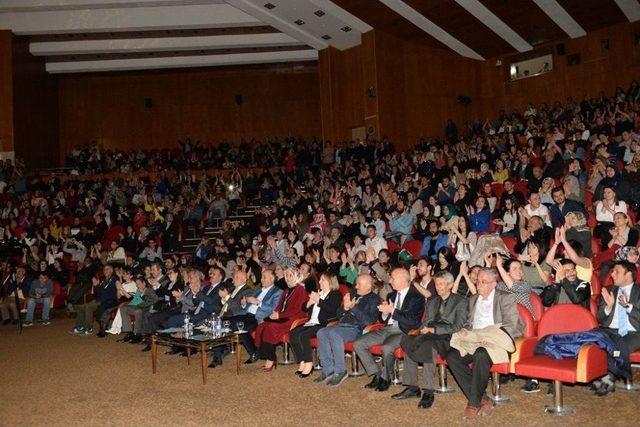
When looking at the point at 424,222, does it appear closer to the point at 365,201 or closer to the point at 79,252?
the point at 365,201

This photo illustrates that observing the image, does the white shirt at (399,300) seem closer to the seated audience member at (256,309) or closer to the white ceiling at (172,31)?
the seated audience member at (256,309)

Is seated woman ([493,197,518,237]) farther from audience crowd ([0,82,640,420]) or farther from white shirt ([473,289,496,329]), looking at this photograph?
white shirt ([473,289,496,329])

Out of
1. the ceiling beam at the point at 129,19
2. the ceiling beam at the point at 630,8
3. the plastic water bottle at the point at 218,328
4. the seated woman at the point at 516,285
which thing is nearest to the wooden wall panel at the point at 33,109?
the ceiling beam at the point at 129,19

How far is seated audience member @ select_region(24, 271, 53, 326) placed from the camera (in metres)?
11.4

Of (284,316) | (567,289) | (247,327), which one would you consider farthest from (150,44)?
(567,289)

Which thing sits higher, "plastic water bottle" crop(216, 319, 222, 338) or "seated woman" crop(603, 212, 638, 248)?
"seated woman" crop(603, 212, 638, 248)

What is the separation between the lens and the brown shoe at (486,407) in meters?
4.73

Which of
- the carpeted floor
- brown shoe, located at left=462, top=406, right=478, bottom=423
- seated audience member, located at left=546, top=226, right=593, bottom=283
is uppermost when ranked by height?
seated audience member, located at left=546, top=226, right=593, bottom=283

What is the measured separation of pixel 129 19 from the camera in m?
18.2

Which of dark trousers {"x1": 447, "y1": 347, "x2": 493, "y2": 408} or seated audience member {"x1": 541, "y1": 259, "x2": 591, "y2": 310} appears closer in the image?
dark trousers {"x1": 447, "y1": 347, "x2": 493, "y2": 408}

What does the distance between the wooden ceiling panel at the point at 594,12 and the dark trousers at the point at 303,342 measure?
37.8 ft

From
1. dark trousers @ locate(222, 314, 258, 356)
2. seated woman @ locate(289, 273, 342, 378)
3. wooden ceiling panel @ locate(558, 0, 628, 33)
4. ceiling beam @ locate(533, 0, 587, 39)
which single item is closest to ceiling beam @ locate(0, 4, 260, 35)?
ceiling beam @ locate(533, 0, 587, 39)

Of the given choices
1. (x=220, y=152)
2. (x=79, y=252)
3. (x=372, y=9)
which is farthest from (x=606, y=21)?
(x=79, y=252)

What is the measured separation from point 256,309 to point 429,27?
11322 millimetres
